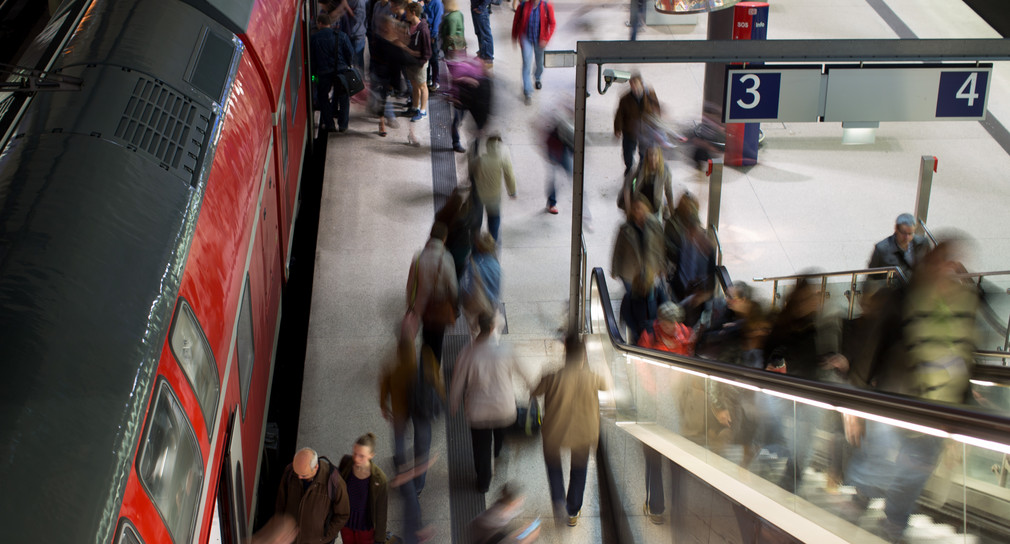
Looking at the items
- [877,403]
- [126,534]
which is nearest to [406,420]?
[877,403]

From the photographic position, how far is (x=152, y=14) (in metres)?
6.20

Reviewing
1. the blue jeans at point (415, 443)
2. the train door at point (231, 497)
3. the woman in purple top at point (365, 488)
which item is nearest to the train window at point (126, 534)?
the train door at point (231, 497)

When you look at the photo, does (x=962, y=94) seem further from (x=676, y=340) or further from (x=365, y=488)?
(x=365, y=488)

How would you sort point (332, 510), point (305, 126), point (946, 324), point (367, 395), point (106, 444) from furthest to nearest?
point (305, 126)
point (367, 395)
point (332, 510)
point (946, 324)
point (106, 444)

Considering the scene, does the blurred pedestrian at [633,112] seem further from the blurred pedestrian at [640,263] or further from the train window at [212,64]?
the train window at [212,64]

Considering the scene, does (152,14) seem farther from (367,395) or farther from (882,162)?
(882,162)

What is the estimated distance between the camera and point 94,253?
13.3 feet

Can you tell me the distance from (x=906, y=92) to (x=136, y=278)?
5.77 metres

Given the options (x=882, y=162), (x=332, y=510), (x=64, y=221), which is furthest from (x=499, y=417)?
(x=882, y=162)

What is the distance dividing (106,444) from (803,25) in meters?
16.7

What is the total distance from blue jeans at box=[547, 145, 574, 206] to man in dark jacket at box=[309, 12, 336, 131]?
2.91 meters

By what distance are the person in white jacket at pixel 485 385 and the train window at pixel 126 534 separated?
12.4ft

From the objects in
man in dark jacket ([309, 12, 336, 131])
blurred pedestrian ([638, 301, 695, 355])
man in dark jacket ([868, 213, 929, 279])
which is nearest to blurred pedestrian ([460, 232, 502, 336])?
blurred pedestrian ([638, 301, 695, 355])

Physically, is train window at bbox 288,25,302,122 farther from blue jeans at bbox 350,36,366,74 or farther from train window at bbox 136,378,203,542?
train window at bbox 136,378,203,542
